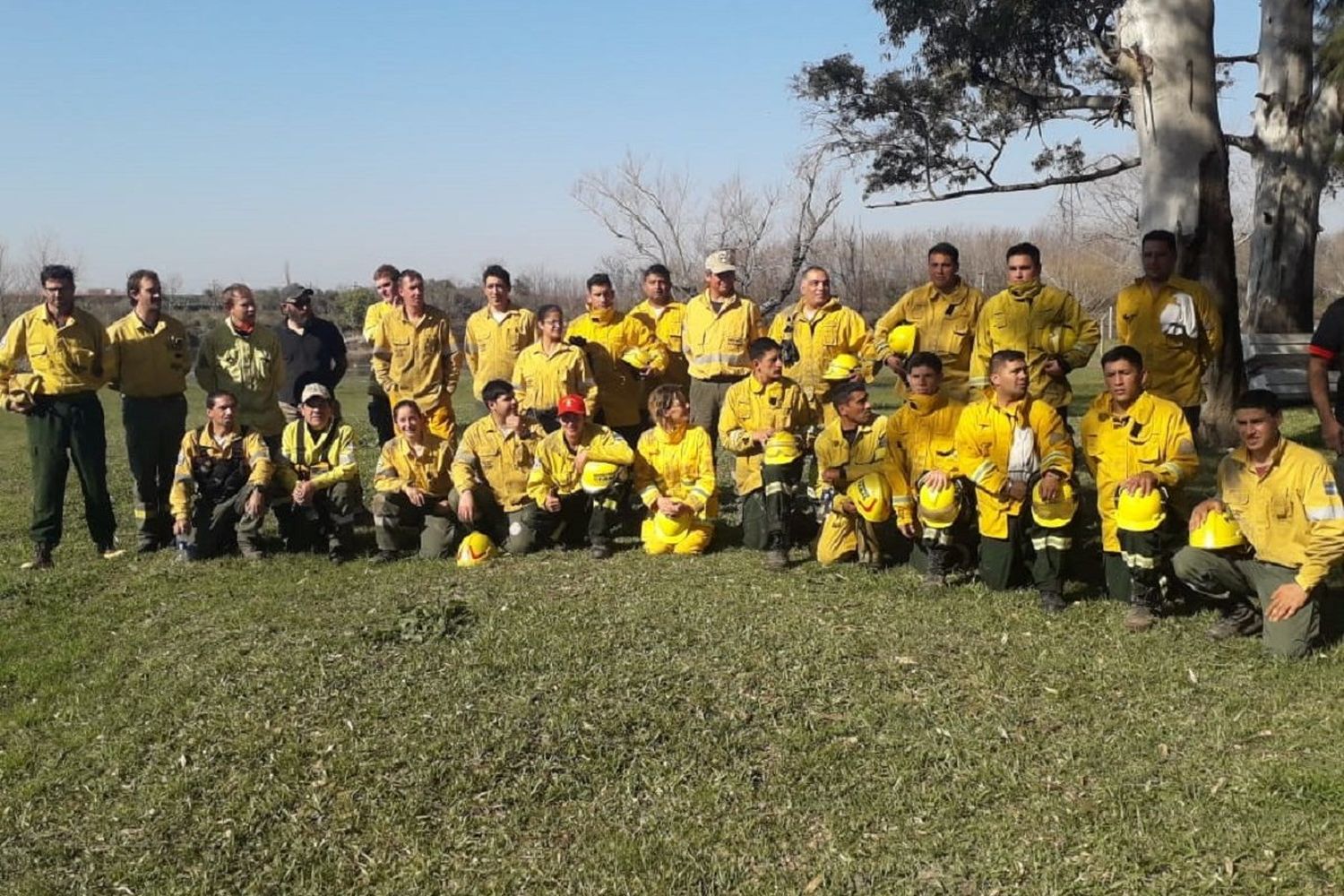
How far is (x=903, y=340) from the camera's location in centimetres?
774

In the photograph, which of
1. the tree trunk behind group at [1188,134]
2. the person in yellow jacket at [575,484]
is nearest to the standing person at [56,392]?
the person in yellow jacket at [575,484]

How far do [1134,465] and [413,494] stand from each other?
5124 mm

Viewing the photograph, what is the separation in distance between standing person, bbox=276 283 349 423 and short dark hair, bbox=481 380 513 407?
1.87 meters

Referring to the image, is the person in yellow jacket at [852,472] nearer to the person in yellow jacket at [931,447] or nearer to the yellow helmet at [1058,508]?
the person in yellow jacket at [931,447]

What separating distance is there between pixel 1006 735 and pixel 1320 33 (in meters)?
6.18

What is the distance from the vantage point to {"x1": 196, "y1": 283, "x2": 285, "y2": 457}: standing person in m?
8.84

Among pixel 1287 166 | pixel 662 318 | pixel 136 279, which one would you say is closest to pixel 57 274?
pixel 136 279

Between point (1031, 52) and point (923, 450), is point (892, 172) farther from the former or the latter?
point (923, 450)

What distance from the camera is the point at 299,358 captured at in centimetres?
958

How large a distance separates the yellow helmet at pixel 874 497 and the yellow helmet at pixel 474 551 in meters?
2.79

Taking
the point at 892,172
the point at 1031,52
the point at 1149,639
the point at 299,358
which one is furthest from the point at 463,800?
the point at 892,172

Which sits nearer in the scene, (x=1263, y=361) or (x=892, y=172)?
(x=1263, y=361)

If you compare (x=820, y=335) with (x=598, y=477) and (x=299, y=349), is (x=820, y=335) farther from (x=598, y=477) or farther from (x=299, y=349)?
(x=299, y=349)

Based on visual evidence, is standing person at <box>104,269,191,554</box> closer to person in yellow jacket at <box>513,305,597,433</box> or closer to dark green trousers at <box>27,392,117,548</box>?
dark green trousers at <box>27,392,117,548</box>
